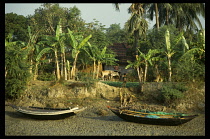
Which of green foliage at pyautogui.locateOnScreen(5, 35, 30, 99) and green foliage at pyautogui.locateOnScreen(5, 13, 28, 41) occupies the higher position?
green foliage at pyautogui.locateOnScreen(5, 13, 28, 41)

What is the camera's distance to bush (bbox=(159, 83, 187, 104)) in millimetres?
15367

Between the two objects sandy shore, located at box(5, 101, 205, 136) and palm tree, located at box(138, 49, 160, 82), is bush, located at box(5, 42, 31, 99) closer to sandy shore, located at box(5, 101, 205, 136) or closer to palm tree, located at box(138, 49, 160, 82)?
sandy shore, located at box(5, 101, 205, 136)

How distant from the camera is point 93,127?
12.2 m

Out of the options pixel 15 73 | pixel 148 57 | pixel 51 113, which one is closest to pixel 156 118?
pixel 51 113

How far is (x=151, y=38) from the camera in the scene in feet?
68.9

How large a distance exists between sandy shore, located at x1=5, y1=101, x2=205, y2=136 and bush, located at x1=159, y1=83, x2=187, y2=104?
2.13m

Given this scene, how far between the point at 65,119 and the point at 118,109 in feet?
11.0

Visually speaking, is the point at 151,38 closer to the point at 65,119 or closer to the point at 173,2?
the point at 173,2

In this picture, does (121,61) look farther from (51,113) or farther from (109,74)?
(51,113)

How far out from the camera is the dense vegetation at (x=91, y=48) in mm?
16984

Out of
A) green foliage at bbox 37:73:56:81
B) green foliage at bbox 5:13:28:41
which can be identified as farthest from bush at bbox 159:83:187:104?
green foliage at bbox 5:13:28:41

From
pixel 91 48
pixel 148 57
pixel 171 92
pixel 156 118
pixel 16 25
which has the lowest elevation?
pixel 156 118

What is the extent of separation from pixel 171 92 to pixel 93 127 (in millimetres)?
6332

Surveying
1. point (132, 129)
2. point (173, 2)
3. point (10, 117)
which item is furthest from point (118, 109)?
point (173, 2)
